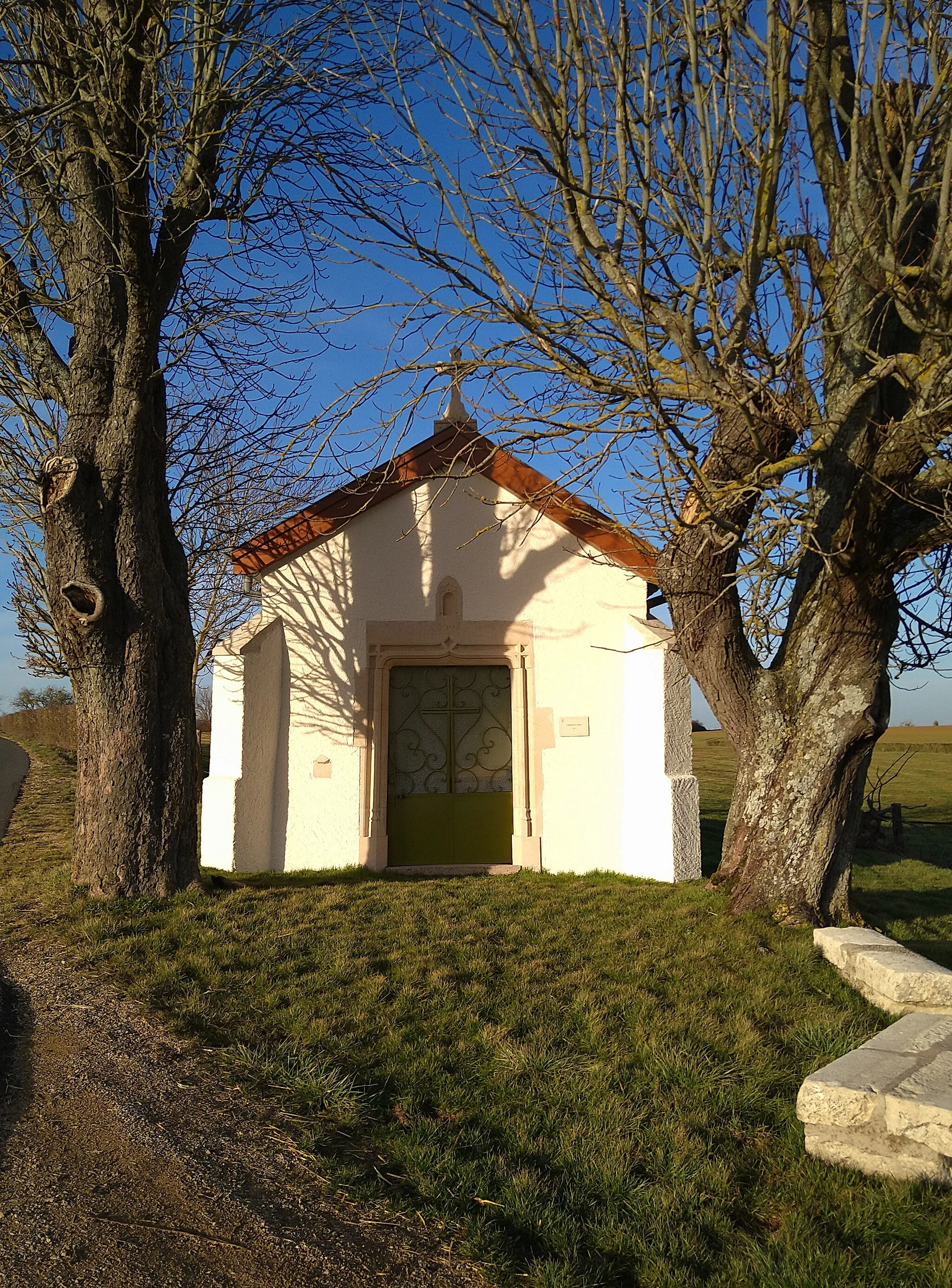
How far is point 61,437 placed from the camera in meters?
7.44

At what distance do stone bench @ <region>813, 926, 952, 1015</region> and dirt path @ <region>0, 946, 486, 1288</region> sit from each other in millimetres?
3228

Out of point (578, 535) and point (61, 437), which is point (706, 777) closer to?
point (578, 535)

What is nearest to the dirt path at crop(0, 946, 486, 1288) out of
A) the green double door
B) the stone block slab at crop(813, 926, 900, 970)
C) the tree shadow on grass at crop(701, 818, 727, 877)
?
the stone block slab at crop(813, 926, 900, 970)

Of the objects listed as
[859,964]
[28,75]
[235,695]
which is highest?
[28,75]

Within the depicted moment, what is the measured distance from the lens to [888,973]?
496 cm

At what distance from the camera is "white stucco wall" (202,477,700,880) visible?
29.1 feet

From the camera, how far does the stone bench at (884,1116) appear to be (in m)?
3.30

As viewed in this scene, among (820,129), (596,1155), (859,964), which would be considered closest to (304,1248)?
(596,1155)

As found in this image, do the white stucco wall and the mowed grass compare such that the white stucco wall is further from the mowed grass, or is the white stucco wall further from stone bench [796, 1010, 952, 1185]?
stone bench [796, 1010, 952, 1185]

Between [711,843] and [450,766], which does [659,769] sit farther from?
[711,843]

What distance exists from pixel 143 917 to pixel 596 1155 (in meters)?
4.09

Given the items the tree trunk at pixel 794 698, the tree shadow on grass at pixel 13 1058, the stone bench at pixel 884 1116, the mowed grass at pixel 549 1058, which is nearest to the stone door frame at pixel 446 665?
the mowed grass at pixel 549 1058

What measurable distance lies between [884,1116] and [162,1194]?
9.13 feet

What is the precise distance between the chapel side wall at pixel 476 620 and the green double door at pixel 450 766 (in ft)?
1.66
